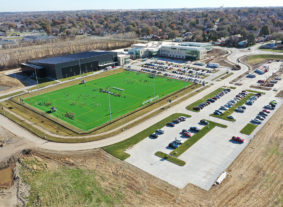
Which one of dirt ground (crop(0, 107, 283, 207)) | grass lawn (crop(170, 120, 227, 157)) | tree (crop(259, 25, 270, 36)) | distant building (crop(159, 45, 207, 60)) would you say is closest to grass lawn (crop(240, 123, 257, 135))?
dirt ground (crop(0, 107, 283, 207))

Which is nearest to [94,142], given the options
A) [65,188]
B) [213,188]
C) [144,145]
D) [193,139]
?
[144,145]

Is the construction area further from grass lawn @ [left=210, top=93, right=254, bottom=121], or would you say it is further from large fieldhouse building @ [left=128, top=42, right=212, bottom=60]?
large fieldhouse building @ [left=128, top=42, right=212, bottom=60]

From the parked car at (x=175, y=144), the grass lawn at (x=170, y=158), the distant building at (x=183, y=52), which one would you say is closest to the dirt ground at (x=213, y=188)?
the grass lawn at (x=170, y=158)

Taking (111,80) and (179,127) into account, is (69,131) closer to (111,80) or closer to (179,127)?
(179,127)

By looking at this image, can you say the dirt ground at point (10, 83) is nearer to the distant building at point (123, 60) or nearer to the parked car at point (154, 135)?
the distant building at point (123, 60)

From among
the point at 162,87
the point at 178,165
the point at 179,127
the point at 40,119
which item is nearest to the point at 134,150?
the point at 178,165
